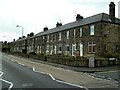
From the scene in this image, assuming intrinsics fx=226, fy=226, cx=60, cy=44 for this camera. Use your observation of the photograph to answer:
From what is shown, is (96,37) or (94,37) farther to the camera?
(94,37)

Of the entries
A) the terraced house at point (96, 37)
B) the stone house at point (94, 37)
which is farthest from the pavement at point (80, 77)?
the stone house at point (94, 37)

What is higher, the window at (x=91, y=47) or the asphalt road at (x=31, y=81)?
the window at (x=91, y=47)

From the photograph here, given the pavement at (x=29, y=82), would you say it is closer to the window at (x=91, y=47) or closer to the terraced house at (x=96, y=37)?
the terraced house at (x=96, y=37)

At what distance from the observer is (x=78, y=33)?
42812 millimetres

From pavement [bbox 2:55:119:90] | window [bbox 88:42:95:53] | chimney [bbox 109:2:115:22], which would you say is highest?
chimney [bbox 109:2:115:22]

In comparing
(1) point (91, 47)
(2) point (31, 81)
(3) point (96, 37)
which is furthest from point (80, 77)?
(1) point (91, 47)

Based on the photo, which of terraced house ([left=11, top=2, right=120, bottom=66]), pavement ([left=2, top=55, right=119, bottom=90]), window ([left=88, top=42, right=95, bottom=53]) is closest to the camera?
pavement ([left=2, top=55, right=119, bottom=90])

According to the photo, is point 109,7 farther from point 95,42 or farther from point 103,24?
point 95,42

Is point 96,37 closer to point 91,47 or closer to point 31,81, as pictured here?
point 91,47

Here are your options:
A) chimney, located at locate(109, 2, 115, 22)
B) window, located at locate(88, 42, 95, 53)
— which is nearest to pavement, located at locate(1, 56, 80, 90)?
window, located at locate(88, 42, 95, 53)

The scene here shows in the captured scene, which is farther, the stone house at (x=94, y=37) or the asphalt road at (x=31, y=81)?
the stone house at (x=94, y=37)

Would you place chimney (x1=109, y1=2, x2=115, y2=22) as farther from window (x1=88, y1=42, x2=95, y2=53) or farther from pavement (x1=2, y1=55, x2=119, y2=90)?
pavement (x1=2, y1=55, x2=119, y2=90)

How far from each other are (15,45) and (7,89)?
310ft

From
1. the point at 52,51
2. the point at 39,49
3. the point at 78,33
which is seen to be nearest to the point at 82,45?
the point at 78,33
